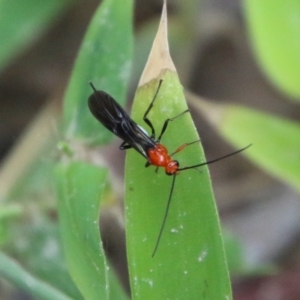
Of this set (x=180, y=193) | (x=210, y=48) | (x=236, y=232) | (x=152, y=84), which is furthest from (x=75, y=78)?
(x=210, y=48)

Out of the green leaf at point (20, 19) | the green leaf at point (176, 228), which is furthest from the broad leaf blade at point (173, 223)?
the green leaf at point (20, 19)

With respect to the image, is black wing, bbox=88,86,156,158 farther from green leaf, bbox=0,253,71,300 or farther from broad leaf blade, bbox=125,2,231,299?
green leaf, bbox=0,253,71,300

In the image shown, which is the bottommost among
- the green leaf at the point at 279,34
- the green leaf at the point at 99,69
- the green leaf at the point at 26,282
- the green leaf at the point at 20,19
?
the green leaf at the point at 279,34

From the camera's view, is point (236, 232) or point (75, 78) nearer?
point (75, 78)

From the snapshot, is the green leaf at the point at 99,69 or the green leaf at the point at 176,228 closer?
the green leaf at the point at 176,228

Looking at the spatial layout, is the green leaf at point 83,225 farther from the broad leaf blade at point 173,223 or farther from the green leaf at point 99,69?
the green leaf at point 99,69

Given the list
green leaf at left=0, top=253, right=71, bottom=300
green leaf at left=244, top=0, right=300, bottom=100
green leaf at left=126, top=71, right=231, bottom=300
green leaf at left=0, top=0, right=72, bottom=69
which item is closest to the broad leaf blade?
green leaf at left=126, top=71, right=231, bottom=300

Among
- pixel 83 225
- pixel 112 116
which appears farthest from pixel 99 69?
pixel 83 225

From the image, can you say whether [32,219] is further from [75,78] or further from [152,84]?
[152,84]
